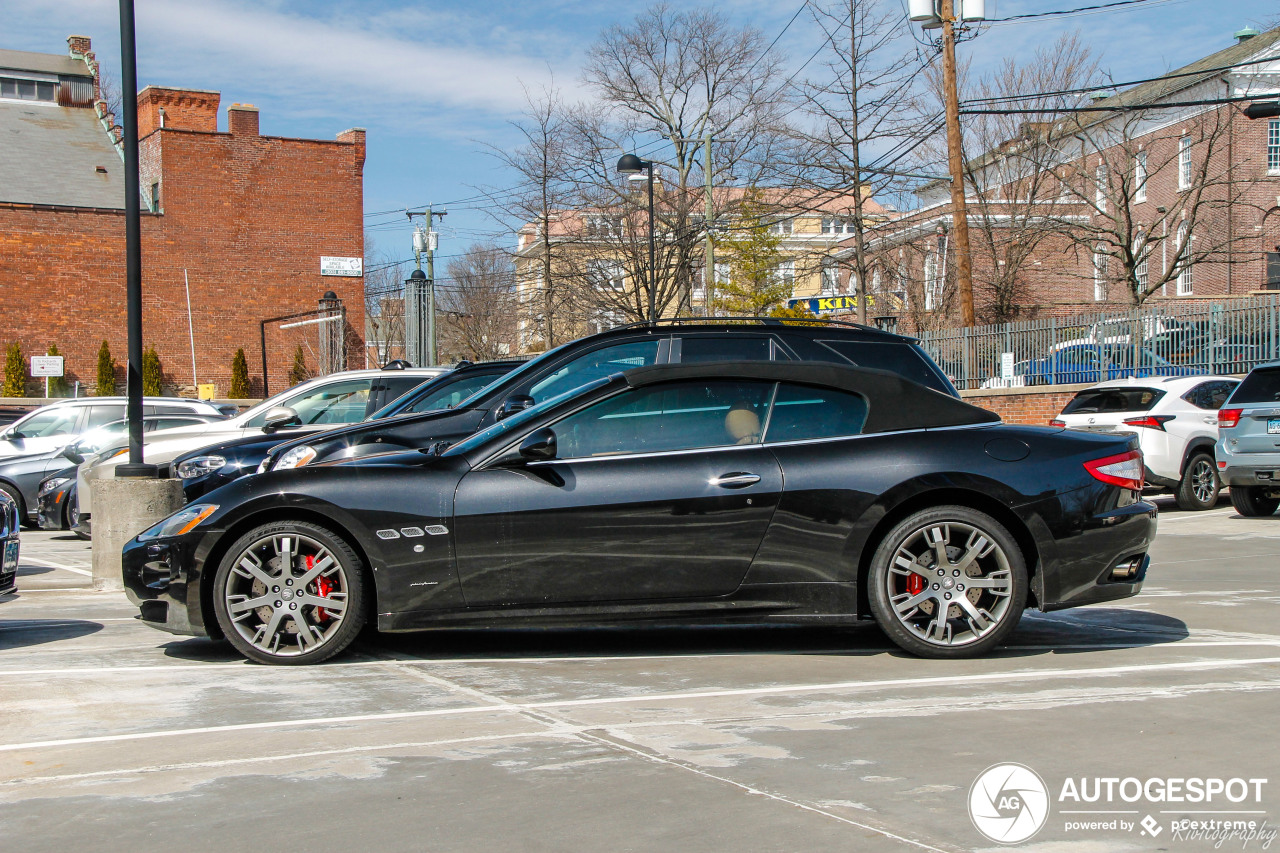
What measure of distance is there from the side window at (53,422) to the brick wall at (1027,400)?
49.8 ft

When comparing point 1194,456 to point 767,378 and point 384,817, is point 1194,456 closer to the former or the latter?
point 767,378

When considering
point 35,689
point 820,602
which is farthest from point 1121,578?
point 35,689

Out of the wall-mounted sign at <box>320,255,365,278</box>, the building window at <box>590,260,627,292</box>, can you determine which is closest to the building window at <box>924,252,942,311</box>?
the building window at <box>590,260,627,292</box>

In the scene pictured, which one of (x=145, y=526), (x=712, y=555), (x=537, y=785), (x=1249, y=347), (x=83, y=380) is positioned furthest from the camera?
(x=83, y=380)

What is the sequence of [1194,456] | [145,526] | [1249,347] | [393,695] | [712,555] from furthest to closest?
[1249,347] < [1194,456] < [145,526] < [712,555] < [393,695]

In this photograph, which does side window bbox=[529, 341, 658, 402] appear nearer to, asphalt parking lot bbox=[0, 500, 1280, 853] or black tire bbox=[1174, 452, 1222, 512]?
asphalt parking lot bbox=[0, 500, 1280, 853]

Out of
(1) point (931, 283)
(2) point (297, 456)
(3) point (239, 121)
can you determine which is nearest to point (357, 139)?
(3) point (239, 121)

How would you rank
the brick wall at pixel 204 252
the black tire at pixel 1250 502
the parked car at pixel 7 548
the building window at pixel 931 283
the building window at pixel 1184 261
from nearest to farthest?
the parked car at pixel 7 548 → the black tire at pixel 1250 502 → the building window at pixel 1184 261 → the brick wall at pixel 204 252 → the building window at pixel 931 283

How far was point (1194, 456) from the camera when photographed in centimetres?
1554

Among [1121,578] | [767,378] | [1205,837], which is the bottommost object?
[1205,837]

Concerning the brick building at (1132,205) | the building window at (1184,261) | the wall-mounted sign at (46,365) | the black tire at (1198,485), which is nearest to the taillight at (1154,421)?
the black tire at (1198,485)

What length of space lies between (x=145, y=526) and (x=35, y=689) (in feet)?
12.4

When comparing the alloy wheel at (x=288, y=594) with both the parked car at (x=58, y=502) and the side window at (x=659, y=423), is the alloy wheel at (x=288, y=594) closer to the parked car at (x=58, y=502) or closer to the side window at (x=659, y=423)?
the side window at (x=659, y=423)

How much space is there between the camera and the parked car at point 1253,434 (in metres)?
13.2
